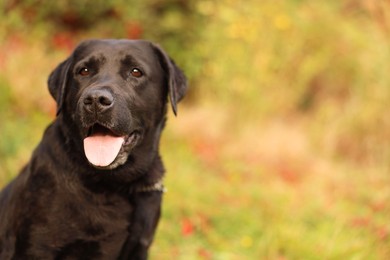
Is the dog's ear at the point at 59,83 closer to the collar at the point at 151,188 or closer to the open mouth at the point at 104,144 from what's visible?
the open mouth at the point at 104,144

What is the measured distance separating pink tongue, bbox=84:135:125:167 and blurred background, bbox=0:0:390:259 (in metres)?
Result: 1.49

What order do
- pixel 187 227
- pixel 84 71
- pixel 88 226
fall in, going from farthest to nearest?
pixel 187 227 < pixel 84 71 < pixel 88 226

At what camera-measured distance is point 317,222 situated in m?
5.06

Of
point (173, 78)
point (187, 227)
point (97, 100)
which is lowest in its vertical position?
Result: point (97, 100)

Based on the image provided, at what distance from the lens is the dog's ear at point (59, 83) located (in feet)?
10.2

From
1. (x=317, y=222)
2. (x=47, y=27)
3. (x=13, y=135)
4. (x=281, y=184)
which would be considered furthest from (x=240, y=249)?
(x=47, y=27)

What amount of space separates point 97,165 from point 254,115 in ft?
16.3

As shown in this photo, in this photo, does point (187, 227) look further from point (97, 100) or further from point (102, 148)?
point (97, 100)

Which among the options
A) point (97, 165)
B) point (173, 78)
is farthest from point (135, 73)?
point (97, 165)

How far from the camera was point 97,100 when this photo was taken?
277 cm

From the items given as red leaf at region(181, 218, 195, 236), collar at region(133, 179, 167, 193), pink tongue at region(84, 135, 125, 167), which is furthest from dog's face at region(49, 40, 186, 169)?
red leaf at region(181, 218, 195, 236)

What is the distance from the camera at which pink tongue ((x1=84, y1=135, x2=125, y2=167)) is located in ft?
9.36

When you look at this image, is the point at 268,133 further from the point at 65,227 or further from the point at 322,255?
the point at 65,227

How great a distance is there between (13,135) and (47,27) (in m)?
2.79
